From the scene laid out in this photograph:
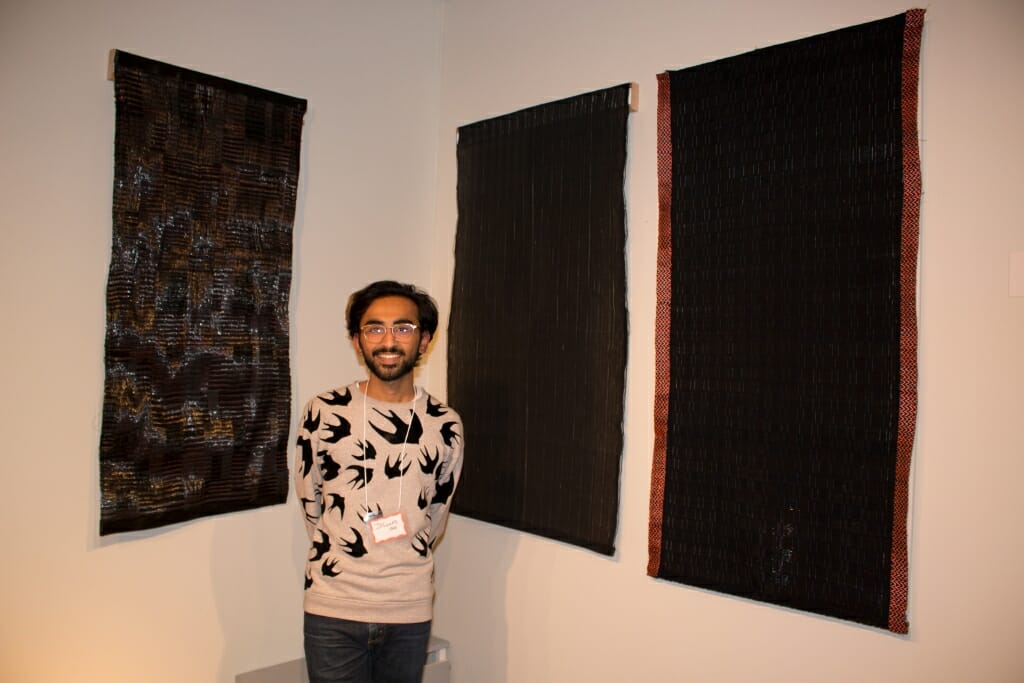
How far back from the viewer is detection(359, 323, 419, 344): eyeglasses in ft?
7.45

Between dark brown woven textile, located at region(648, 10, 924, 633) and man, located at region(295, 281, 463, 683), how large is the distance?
722 millimetres

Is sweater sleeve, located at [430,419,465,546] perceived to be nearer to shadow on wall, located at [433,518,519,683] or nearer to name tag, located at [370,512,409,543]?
name tag, located at [370,512,409,543]

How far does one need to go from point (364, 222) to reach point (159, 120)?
32.1 inches

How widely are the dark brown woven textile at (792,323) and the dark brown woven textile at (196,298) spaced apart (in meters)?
1.34

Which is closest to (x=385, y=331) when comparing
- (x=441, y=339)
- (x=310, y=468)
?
(x=310, y=468)

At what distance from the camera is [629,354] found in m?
2.43

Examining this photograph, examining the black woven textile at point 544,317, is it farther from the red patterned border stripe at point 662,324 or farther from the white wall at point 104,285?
the white wall at point 104,285

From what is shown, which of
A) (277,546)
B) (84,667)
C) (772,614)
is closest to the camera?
(772,614)

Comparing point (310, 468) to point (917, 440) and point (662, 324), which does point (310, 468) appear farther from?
point (917, 440)

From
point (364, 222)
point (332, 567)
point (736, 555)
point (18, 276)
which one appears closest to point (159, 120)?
point (18, 276)

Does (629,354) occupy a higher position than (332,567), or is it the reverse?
(629,354)

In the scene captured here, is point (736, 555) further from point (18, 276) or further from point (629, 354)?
point (18, 276)

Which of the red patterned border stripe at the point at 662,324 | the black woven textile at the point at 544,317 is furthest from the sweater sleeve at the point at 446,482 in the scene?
the red patterned border stripe at the point at 662,324

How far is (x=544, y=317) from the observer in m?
2.62
